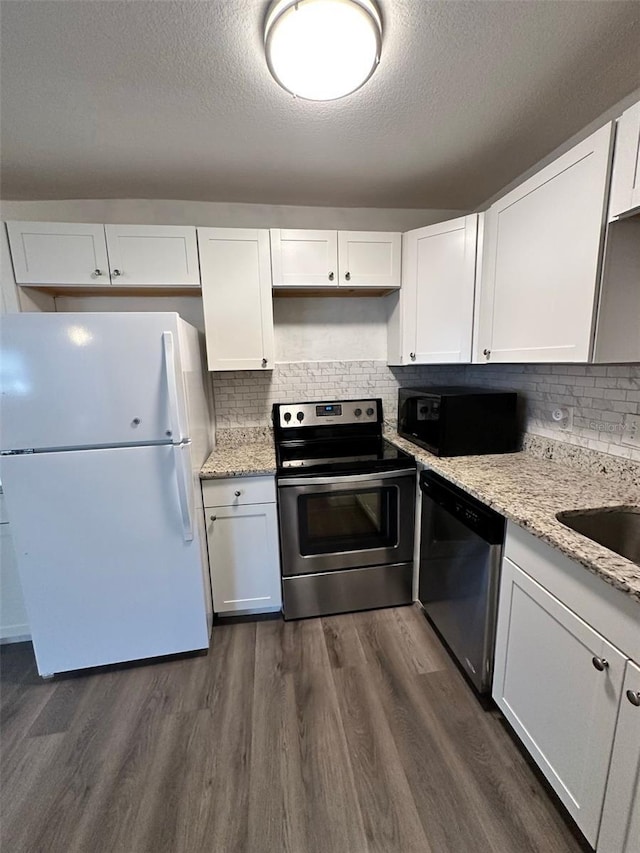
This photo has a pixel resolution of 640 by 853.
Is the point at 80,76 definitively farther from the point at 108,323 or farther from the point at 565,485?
the point at 565,485

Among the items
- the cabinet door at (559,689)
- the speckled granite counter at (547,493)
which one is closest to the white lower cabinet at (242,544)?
the speckled granite counter at (547,493)

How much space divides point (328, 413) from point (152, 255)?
140cm

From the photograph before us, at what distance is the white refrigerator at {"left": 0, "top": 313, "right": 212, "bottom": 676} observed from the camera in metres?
1.38

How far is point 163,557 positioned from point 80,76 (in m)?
1.89

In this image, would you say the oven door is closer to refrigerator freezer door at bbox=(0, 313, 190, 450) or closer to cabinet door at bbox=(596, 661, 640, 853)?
refrigerator freezer door at bbox=(0, 313, 190, 450)

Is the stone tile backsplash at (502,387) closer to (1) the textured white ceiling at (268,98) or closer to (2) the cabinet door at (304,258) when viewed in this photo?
(2) the cabinet door at (304,258)

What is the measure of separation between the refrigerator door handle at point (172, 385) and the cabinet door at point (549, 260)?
60.9 inches

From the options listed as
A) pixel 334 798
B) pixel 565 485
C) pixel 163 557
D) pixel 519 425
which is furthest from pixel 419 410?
pixel 334 798

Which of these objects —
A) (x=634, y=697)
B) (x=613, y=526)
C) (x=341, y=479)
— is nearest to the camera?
(x=634, y=697)

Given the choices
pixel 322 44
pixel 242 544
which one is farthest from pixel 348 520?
pixel 322 44

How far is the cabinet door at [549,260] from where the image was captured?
3.93 ft

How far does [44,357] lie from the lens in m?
1.36

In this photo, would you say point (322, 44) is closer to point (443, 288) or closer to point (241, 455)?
point (443, 288)

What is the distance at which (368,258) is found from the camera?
6.90 ft
